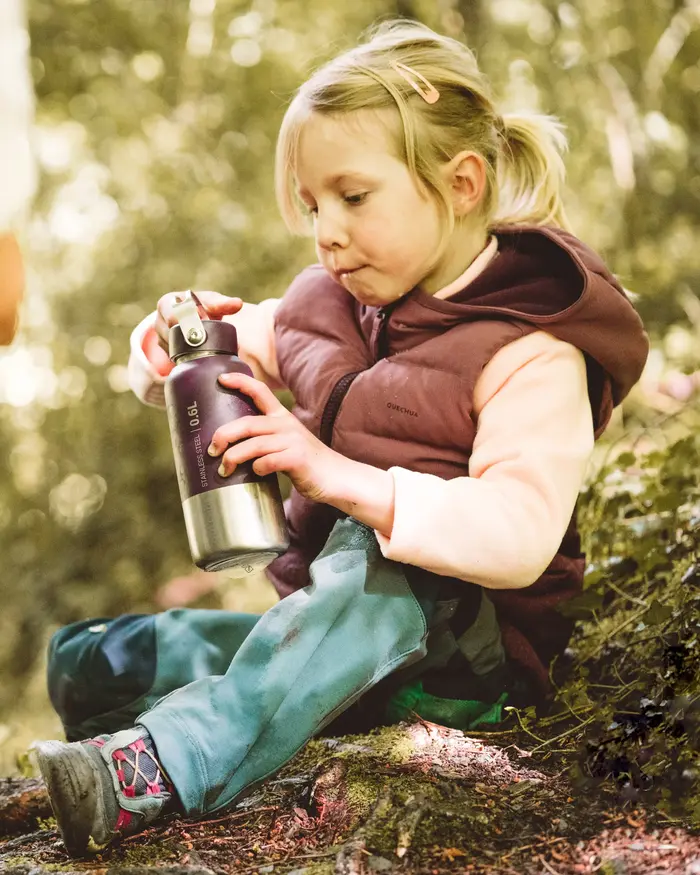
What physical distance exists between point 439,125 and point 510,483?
87 centimetres

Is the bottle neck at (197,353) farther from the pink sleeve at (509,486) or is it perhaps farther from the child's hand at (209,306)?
the pink sleeve at (509,486)

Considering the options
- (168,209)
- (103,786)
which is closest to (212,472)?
(103,786)

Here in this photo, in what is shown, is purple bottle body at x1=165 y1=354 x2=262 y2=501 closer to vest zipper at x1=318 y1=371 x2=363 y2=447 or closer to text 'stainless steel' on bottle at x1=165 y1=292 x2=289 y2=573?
text 'stainless steel' on bottle at x1=165 y1=292 x2=289 y2=573

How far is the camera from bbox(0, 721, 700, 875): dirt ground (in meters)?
1.70

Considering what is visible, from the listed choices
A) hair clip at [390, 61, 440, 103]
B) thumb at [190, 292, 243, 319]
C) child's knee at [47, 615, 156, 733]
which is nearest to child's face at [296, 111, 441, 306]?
hair clip at [390, 61, 440, 103]

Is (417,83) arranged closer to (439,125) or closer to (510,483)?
(439,125)

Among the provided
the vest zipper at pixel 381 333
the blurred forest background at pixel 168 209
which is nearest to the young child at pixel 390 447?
the vest zipper at pixel 381 333

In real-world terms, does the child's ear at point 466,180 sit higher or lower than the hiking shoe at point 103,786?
higher

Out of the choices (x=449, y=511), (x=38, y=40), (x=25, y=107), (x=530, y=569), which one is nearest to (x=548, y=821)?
(x=530, y=569)

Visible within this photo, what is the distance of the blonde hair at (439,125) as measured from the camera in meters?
2.18

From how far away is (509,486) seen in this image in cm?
199

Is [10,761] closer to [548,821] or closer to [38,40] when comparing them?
[548,821]

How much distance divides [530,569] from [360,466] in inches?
16.3

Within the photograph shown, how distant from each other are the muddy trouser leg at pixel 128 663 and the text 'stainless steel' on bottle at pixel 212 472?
63 cm
